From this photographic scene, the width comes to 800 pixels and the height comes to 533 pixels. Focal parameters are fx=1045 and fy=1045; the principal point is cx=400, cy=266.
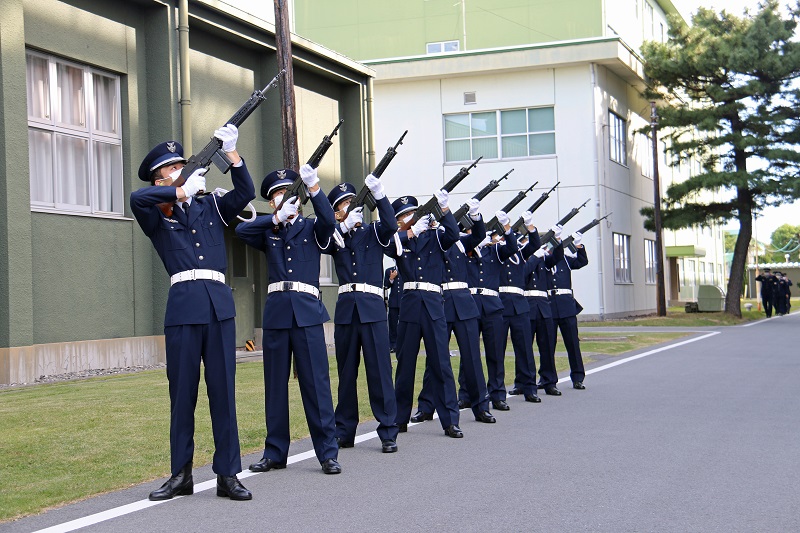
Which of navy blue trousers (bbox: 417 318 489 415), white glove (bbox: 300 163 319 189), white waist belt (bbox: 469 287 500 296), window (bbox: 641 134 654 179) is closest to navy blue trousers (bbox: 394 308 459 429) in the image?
navy blue trousers (bbox: 417 318 489 415)

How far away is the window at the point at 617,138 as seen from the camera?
1519 inches

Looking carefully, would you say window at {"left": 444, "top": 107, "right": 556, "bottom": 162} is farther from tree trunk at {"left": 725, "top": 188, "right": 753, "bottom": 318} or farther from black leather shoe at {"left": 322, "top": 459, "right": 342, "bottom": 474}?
black leather shoe at {"left": 322, "top": 459, "right": 342, "bottom": 474}

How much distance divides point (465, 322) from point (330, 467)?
136 inches

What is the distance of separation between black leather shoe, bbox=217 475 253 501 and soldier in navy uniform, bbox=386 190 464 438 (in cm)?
322

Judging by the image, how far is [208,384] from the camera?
278 inches

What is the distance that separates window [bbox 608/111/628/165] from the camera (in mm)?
38594

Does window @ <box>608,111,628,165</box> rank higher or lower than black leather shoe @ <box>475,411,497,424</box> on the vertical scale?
higher

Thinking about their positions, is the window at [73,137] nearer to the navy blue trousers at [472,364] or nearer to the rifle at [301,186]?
the navy blue trousers at [472,364]

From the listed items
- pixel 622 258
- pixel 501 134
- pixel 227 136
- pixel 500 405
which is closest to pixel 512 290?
pixel 500 405

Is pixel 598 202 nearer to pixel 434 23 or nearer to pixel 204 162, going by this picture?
pixel 434 23

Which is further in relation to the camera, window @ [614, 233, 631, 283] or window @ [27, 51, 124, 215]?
window @ [614, 233, 631, 283]

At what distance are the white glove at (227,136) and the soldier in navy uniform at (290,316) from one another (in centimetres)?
111

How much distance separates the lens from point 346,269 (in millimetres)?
9062

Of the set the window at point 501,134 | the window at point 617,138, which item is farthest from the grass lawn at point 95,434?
the window at point 617,138
